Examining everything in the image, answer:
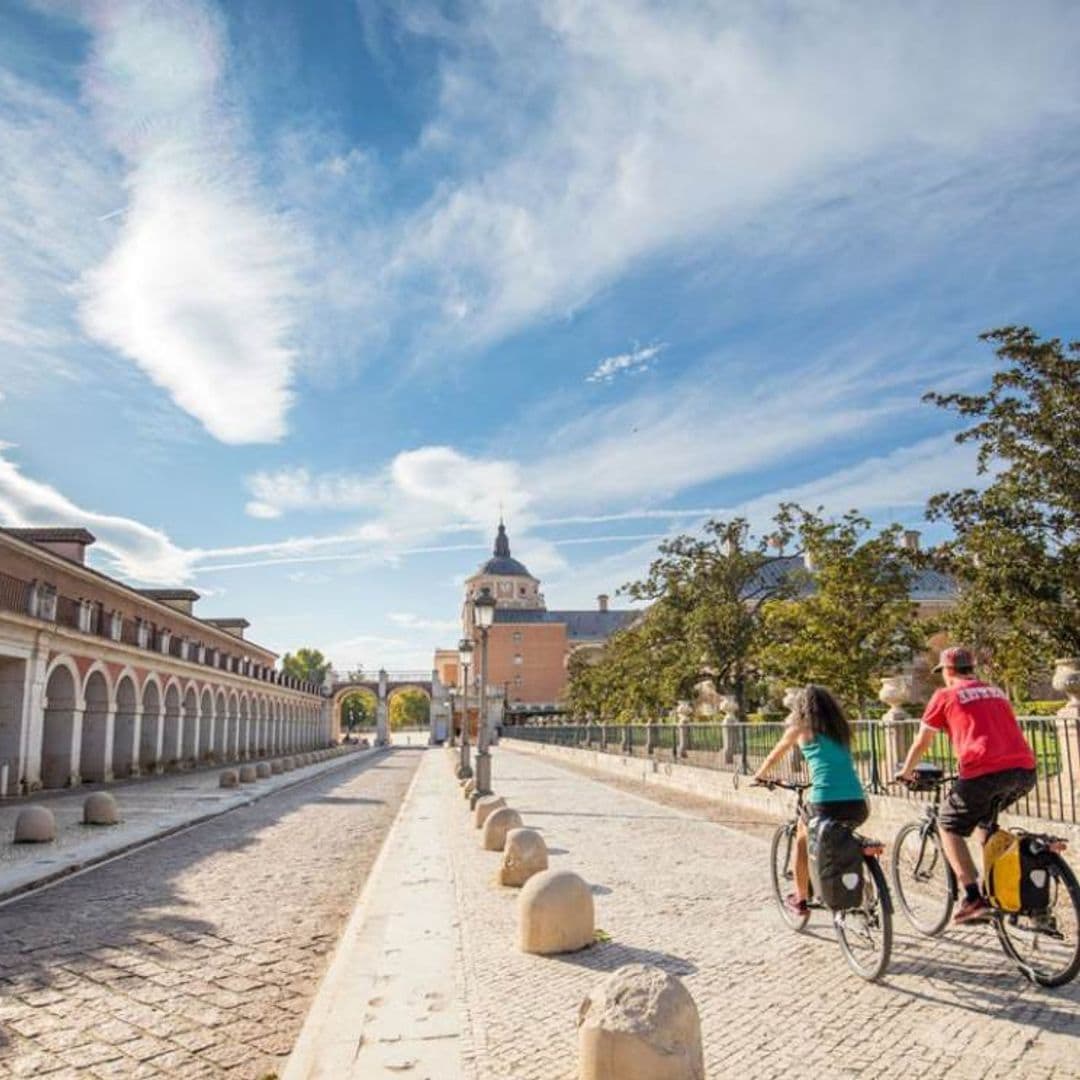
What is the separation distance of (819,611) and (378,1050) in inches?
673

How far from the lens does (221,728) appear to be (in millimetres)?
45281

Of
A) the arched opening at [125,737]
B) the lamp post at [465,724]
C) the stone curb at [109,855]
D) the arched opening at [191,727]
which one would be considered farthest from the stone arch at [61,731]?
the arched opening at [191,727]

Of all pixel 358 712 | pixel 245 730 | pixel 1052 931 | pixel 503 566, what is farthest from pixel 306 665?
pixel 1052 931

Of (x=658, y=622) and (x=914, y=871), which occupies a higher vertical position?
(x=658, y=622)

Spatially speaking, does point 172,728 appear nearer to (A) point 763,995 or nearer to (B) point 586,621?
(A) point 763,995

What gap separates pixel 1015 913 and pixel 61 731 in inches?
1053

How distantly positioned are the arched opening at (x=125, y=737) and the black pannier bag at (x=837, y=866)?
29631 millimetres

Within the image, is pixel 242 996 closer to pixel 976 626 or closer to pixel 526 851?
pixel 526 851

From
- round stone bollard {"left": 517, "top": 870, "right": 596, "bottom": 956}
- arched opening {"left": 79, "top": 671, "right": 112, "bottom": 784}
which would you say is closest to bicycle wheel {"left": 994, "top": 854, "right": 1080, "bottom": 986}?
round stone bollard {"left": 517, "top": 870, "right": 596, "bottom": 956}

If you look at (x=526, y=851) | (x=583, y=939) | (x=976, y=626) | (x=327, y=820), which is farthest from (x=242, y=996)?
(x=976, y=626)

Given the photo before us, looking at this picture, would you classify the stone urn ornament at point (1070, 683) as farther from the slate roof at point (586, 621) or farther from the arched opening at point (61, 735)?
the slate roof at point (586, 621)

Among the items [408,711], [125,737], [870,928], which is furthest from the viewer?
[408,711]

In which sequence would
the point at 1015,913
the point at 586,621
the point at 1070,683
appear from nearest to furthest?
the point at 1015,913 < the point at 1070,683 < the point at 586,621

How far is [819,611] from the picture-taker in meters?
19.8
